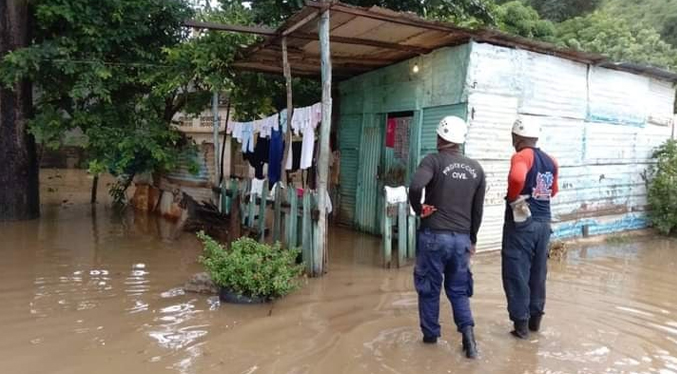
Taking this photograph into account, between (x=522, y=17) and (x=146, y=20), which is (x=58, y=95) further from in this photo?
(x=522, y=17)

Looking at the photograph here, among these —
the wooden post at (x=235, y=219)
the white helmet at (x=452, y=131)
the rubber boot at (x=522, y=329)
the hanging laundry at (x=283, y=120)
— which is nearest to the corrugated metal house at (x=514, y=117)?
the hanging laundry at (x=283, y=120)

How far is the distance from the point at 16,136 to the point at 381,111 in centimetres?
696

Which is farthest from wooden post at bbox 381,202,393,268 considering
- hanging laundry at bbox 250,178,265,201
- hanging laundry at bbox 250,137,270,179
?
hanging laundry at bbox 250,137,270,179

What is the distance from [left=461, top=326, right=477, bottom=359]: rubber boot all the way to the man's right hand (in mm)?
896

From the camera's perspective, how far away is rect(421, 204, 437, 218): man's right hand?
3961mm

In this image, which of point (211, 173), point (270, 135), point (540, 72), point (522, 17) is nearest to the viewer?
point (540, 72)

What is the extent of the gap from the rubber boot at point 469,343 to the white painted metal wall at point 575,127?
3610mm

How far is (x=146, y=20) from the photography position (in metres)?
9.77

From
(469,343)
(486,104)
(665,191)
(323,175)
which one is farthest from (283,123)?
(665,191)

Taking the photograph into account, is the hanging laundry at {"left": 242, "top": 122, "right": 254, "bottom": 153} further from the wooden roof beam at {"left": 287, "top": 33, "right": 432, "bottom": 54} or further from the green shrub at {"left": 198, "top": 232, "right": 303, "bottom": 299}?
the green shrub at {"left": 198, "top": 232, "right": 303, "bottom": 299}

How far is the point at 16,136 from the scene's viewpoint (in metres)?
9.75

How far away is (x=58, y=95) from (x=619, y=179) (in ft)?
34.3

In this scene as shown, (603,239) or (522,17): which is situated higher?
(522,17)

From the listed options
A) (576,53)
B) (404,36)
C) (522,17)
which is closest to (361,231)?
(404,36)
